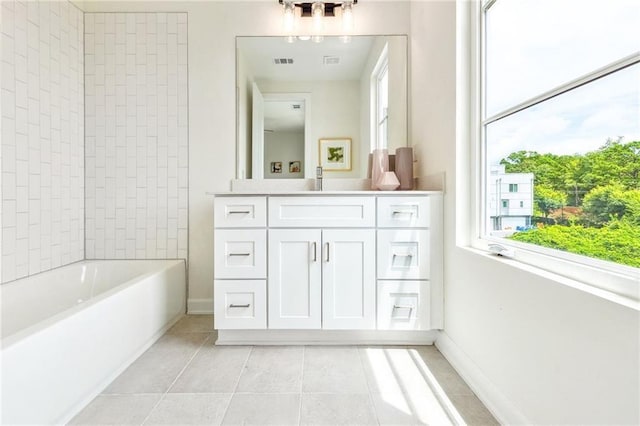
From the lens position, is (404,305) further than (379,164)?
No

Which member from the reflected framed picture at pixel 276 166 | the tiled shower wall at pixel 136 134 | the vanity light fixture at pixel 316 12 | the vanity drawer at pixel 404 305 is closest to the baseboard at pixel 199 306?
the tiled shower wall at pixel 136 134

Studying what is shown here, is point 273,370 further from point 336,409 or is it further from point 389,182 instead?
point 389,182

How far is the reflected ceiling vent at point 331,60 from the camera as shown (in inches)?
97.4

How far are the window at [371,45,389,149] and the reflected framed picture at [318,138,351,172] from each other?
0.62 ft

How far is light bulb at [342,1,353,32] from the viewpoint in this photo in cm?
246

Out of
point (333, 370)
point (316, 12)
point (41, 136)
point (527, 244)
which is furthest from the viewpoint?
point (316, 12)

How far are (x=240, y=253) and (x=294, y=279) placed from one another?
0.32 metres

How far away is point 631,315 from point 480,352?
0.80 meters

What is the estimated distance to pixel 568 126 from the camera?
107 centimetres

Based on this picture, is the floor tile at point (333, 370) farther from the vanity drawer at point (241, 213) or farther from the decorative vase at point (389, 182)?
the decorative vase at point (389, 182)

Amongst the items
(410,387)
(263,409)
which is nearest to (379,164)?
(410,387)

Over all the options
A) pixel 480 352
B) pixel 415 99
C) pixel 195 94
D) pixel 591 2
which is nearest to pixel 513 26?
pixel 591 2

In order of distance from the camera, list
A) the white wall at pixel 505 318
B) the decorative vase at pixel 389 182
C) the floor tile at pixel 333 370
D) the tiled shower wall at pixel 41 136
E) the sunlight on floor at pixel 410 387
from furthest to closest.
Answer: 1. the decorative vase at pixel 389 182
2. the tiled shower wall at pixel 41 136
3. the floor tile at pixel 333 370
4. the sunlight on floor at pixel 410 387
5. the white wall at pixel 505 318

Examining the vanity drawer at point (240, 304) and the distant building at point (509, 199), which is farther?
the vanity drawer at point (240, 304)
